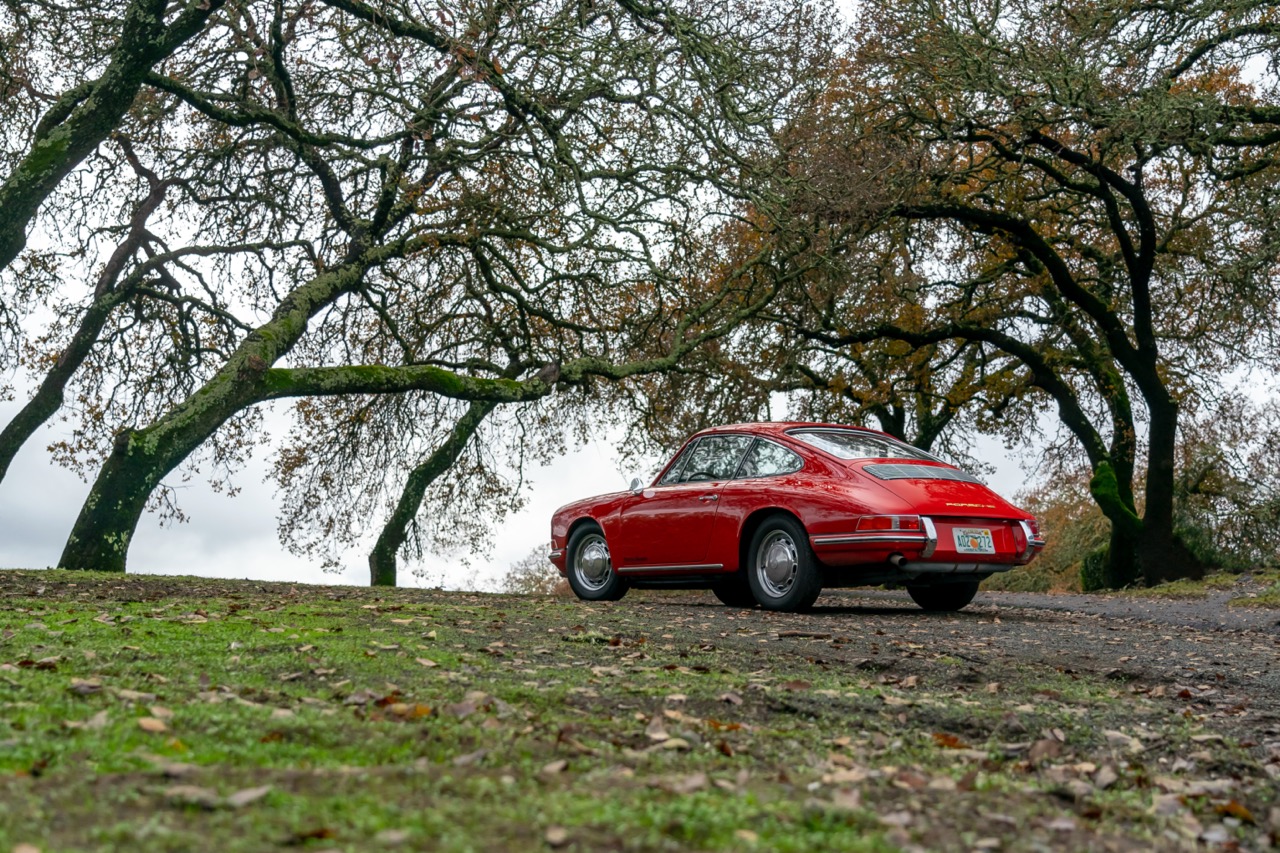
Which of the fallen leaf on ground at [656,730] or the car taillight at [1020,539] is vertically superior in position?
the car taillight at [1020,539]

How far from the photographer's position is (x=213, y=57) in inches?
631

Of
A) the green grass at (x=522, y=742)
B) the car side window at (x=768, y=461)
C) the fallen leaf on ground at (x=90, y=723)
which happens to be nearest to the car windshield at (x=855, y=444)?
the car side window at (x=768, y=461)

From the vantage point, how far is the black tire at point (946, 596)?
11.8 meters

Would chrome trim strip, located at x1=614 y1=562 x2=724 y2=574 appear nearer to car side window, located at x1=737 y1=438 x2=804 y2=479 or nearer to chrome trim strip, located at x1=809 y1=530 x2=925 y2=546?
car side window, located at x1=737 y1=438 x2=804 y2=479

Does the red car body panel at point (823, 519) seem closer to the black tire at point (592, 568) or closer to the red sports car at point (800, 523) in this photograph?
the red sports car at point (800, 523)

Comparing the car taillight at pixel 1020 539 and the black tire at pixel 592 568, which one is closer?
the car taillight at pixel 1020 539

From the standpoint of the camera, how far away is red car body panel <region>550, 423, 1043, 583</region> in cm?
976

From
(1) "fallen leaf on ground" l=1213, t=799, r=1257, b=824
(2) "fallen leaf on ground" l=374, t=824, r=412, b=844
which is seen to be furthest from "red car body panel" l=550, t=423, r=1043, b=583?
(2) "fallen leaf on ground" l=374, t=824, r=412, b=844

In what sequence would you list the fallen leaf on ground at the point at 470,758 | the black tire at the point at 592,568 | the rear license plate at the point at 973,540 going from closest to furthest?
the fallen leaf on ground at the point at 470,758, the rear license plate at the point at 973,540, the black tire at the point at 592,568

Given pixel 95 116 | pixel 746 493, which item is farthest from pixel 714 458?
pixel 95 116

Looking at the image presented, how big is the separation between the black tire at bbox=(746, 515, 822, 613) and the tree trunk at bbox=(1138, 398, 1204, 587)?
1300 centimetres

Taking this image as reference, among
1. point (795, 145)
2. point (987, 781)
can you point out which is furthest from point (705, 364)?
point (987, 781)

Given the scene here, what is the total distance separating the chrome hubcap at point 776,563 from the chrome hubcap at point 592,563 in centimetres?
206

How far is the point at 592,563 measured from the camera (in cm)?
1222
